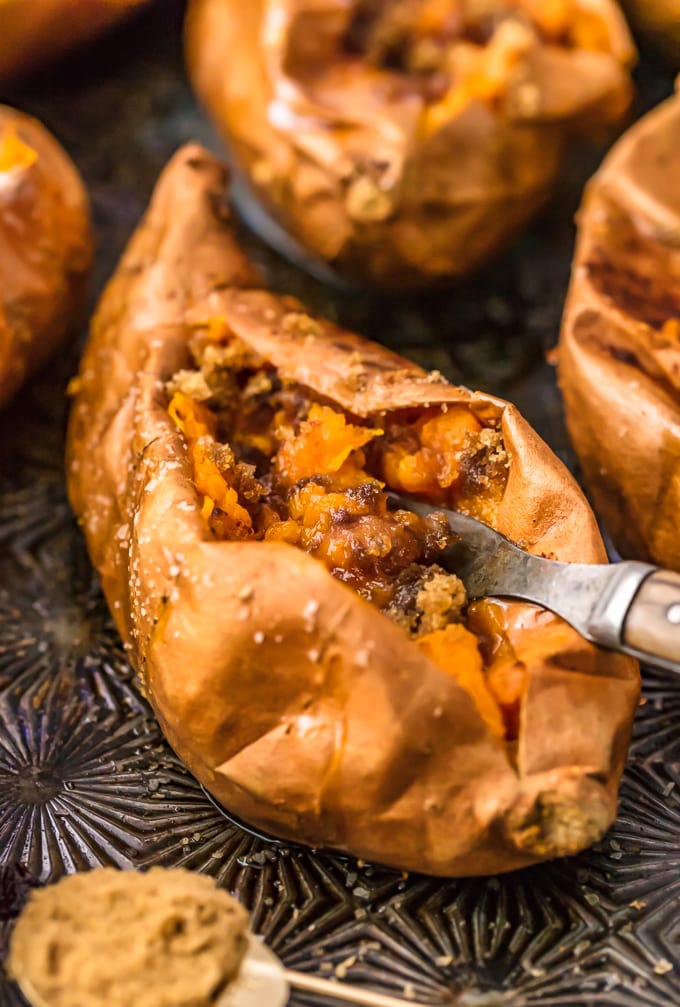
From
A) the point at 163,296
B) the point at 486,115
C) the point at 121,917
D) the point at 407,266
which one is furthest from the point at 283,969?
the point at 486,115

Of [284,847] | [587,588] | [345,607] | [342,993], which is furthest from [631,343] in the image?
[342,993]

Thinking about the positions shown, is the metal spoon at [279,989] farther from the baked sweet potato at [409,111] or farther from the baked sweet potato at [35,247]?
the baked sweet potato at [409,111]

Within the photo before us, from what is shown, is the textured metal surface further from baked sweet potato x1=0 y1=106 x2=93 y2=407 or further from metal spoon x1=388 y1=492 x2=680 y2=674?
metal spoon x1=388 y1=492 x2=680 y2=674

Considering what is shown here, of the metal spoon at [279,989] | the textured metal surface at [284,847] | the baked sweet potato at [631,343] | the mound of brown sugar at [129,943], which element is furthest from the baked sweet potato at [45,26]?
the metal spoon at [279,989]

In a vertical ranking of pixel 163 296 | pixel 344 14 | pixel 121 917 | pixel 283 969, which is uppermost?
pixel 344 14

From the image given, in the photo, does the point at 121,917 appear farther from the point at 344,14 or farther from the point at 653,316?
the point at 344,14
